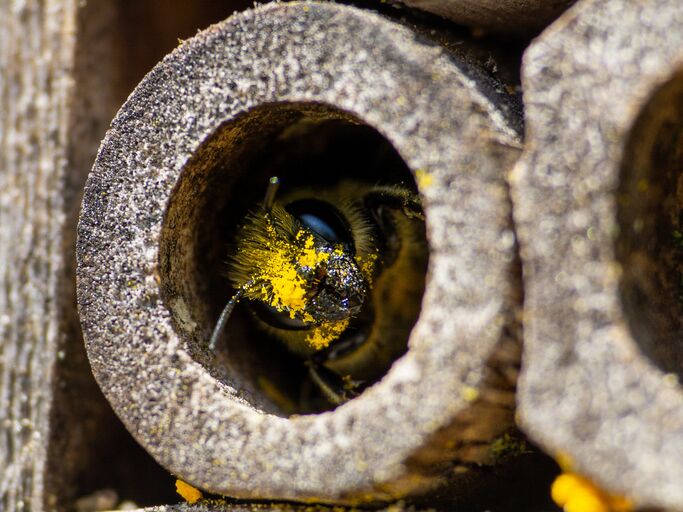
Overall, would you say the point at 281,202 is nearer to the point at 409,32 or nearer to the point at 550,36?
the point at 409,32

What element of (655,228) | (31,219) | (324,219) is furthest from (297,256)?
(655,228)

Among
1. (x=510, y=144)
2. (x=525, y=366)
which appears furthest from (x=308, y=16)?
(x=525, y=366)

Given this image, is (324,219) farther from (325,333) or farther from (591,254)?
(591,254)

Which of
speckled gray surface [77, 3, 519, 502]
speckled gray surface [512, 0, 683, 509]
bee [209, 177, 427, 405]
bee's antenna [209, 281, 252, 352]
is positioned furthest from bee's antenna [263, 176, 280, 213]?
speckled gray surface [512, 0, 683, 509]

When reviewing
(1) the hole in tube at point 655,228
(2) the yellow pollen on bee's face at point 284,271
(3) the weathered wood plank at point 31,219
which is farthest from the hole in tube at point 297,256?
(1) the hole in tube at point 655,228

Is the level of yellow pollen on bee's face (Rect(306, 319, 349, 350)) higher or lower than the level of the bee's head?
lower

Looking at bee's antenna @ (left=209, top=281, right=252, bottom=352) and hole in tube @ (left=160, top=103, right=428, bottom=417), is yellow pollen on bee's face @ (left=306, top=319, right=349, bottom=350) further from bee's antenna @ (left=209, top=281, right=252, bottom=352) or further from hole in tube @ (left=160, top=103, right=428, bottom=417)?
bee's antenna @ (left=209, top=281, right=252, bottom=352)

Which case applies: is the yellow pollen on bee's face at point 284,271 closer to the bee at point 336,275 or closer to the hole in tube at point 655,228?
the bee at point 336,275
